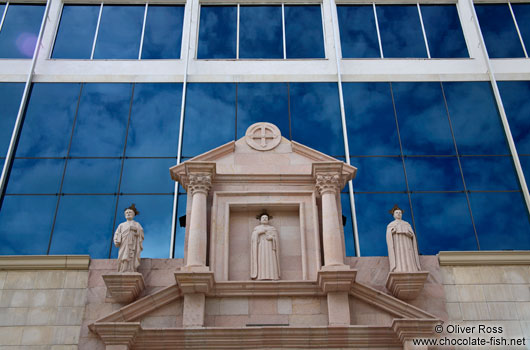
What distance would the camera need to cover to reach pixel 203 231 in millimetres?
18484

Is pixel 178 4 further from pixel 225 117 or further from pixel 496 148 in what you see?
pixel 496 148

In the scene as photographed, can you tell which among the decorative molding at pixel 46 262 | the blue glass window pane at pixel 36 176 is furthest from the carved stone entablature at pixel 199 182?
the blue glass window pane at pixel 36 176

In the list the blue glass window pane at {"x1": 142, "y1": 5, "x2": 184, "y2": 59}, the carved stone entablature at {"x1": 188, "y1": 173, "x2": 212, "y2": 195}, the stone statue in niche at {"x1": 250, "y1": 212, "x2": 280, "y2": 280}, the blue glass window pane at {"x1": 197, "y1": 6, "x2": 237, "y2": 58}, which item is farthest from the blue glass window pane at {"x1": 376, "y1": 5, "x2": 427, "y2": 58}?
the stone statue in niche at {"x1": 250, "y1": 212, "x2": 280, "y2": 280}

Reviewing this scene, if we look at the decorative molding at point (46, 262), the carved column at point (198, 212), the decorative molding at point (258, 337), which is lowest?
the decorative molding at point (258, 337)

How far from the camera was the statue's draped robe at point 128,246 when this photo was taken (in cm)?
1775

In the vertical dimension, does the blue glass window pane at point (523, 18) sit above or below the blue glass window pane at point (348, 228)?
above

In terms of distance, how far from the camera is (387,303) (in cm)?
1739

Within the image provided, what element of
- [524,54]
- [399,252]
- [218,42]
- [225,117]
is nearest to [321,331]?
[399,252]

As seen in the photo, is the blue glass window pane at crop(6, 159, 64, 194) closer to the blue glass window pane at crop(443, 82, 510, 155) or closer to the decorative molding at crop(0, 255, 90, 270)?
the decorative molding at crop(0, 255, 90, 270)

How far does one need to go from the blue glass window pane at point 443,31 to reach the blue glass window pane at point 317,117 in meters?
5.44

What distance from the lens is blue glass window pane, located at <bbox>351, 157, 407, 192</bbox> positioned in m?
24.1

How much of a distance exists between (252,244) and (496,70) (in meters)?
15.3

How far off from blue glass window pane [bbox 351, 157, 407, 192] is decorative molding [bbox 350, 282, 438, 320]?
22.9ft

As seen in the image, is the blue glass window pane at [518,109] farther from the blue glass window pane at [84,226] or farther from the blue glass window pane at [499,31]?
the blue glass window pane at [84,226]
